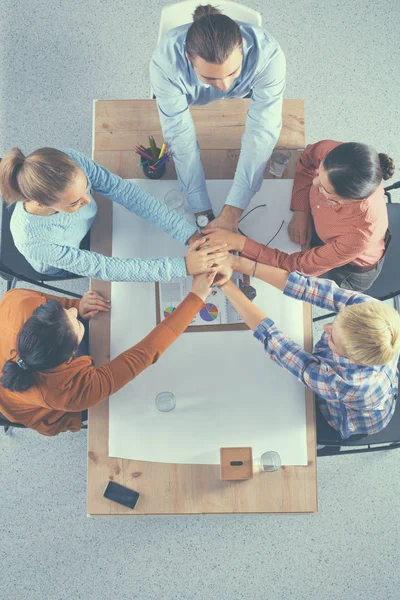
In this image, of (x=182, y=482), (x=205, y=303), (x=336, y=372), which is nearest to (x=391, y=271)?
(x=336, y=372)

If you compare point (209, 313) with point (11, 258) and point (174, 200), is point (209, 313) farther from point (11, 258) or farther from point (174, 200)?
point (11, 258)

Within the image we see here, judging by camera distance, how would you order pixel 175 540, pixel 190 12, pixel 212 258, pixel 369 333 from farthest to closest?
1. pixel 175 540
2. pixel 190 12
3. pixel 212 258
4. pixel 369 333

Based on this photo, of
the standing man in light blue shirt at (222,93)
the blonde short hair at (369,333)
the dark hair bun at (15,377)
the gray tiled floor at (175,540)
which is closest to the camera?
the blonde short hair at (369,333)

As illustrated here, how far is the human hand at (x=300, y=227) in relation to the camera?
188 centimetres

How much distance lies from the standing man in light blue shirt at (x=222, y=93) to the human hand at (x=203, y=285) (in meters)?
0.21

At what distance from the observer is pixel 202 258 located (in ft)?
5.93

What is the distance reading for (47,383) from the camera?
5.56 ft

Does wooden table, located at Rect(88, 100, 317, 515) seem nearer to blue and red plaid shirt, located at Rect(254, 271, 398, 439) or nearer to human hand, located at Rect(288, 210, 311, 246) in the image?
blue and red plaid shirt, located at Rect(254, 271, 398, 439)

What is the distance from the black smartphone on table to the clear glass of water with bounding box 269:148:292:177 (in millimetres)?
1236

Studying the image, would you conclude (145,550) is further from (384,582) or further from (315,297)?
(315,297)

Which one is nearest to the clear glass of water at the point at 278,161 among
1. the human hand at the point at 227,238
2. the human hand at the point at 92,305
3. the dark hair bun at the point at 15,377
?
the human hand at the point at 227,238

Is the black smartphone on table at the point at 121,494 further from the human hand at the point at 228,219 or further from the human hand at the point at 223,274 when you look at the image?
the human hand at the point at 228,219

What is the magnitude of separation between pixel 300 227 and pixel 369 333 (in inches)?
20.9

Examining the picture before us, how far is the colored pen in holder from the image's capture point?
1879mm
